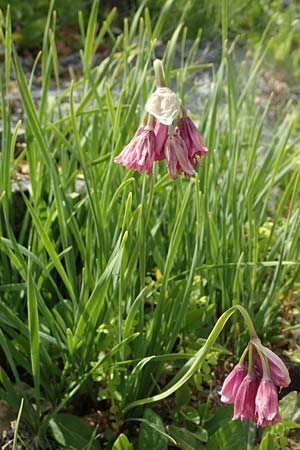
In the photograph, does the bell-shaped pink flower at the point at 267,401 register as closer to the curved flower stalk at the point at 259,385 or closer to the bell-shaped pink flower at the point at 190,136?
the curved flower stalk at the point at 259,385

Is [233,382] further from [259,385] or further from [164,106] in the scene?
[164,106]

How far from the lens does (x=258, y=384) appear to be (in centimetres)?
107

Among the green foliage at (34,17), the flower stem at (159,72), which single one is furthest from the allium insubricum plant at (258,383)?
the green foliage at (34,17)

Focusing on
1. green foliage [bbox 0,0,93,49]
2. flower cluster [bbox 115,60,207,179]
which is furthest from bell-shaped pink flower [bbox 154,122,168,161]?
green foliage [bbox 0,0,93,49]

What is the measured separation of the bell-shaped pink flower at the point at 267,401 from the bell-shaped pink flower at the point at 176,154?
35 cm

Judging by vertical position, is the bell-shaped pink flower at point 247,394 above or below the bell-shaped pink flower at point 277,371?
below

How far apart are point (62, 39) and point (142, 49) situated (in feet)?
10.3

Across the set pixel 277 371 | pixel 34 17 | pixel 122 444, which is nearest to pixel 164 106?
pixel 277 371

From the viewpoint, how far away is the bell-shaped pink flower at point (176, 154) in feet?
3.69

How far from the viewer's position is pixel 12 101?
3145mm

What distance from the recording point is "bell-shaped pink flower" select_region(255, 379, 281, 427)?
1024mm

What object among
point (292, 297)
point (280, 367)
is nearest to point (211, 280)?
point (292, 297)

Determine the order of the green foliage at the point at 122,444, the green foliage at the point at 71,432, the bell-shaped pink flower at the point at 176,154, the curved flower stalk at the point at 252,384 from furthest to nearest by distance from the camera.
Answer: the green foliage at the point at 71,432, the green foliage at the point at 122,444, the bell-shaped pink flower at the point at 176,154, the curved flower stalk at the point at 252,384

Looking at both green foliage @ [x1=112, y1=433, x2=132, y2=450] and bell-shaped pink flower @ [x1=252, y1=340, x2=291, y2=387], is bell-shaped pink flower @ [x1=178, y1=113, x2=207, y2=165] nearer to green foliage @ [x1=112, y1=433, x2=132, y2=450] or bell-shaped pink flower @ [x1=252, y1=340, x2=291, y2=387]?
bell-shaped pink flower @ [x1=252, y1=340, x2=291, y2=387]
